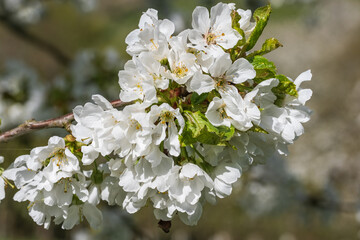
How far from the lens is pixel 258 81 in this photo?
925 mm

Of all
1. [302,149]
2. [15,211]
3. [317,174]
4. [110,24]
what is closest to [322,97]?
[302,149]

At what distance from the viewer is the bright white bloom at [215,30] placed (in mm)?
890

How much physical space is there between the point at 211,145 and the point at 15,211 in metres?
4.25

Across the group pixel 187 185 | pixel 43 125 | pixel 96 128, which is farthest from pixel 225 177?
pixel 43 125

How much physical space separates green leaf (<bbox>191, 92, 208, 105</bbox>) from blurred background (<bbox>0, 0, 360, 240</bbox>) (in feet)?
1.95

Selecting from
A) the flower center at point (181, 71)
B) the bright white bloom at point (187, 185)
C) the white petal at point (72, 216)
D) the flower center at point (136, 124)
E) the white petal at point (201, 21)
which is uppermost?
the white petal at point (201, 21)

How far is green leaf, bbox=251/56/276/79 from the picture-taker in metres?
0.90

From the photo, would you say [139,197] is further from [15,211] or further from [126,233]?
[15,211]

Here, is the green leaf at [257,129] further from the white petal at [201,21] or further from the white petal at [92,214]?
the white petal at [92,214]

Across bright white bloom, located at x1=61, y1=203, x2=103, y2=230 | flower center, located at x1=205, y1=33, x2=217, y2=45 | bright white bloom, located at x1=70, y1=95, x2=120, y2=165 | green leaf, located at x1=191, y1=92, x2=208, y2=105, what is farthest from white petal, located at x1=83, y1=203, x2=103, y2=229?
flower center, located at x1=205, y1=33, x2=217, y2=45

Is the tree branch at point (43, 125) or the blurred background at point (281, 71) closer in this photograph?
the tree branch at point (43, 125)

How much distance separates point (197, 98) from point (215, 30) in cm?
17

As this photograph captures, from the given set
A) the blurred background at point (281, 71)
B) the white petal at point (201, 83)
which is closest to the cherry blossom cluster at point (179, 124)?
the white petal at point (201, 83)

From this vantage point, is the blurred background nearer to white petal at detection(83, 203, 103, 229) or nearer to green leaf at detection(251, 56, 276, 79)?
white petal at detection(83, 203, 103, 229)
